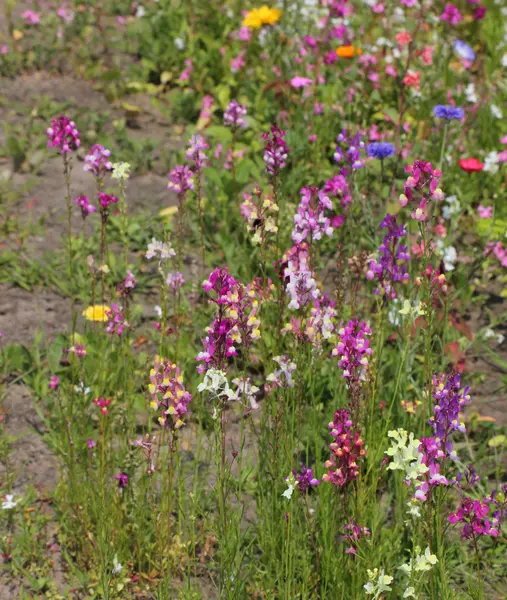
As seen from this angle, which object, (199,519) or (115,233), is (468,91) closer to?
(115,233)

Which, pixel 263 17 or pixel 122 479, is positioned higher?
pixel 263 17

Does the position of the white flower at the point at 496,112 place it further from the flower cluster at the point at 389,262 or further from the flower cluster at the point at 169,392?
the flower cluster at the point at 169,392

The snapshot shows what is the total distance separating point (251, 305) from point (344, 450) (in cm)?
49

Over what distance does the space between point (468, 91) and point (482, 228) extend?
0.91 metres

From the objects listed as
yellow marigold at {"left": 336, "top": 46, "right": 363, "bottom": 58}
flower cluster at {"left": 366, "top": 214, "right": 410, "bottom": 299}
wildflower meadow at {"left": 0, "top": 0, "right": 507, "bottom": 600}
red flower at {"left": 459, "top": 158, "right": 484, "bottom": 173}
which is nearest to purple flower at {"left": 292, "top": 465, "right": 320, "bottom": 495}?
wildflower meadow at {"left": 0, "top": 0, "right": 507, "bottom": 600}

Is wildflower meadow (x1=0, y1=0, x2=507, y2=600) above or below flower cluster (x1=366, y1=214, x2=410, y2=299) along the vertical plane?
below

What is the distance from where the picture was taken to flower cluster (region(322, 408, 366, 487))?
2.44 m

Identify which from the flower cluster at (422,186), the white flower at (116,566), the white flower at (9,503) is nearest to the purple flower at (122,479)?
the white flower at (116,566)

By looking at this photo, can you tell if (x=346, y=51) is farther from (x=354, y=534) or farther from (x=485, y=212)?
(x=354, y=534)

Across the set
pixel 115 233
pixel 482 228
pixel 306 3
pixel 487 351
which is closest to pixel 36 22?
pixel 306 3

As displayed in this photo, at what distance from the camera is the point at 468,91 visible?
4902 mm

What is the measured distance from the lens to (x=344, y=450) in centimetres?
244

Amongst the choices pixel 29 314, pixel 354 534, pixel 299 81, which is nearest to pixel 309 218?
pixel 354 534

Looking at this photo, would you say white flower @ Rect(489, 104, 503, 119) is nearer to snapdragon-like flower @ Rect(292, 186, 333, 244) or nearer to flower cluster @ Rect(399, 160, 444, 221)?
snapdragon-like flower @ Rect(292, 186, 333, 244)
